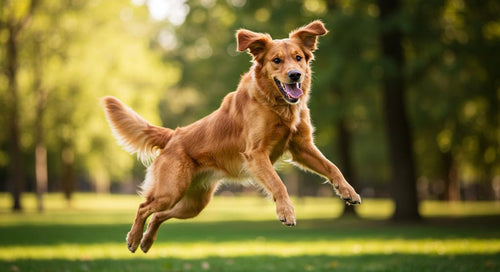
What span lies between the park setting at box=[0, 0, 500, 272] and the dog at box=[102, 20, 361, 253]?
0.14ft

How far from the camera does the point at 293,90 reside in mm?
5574

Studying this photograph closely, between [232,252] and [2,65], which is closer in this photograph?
[232,252]

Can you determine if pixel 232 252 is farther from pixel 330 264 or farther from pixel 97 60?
pixel 97 60

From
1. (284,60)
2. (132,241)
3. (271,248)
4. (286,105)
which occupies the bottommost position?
(271,248)

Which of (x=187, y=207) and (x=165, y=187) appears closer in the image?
(x=165, y=187)

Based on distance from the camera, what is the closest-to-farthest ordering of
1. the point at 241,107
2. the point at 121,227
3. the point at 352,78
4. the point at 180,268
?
1. the point at 241,107
2. the point at 180,268
3. the point at 352,78
4. the point at 121,227

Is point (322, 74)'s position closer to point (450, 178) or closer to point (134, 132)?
point (134, 132)

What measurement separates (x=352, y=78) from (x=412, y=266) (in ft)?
31.3

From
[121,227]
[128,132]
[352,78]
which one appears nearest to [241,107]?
[128,132]

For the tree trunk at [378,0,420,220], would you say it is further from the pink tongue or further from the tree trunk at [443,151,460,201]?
the tree trunk at [443,151,460,201]

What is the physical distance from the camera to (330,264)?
31.2ft

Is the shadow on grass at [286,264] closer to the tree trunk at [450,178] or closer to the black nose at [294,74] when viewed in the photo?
the black nose at [294,74]

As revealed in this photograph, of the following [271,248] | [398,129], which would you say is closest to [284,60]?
[271,248]

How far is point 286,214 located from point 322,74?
1298 cm
